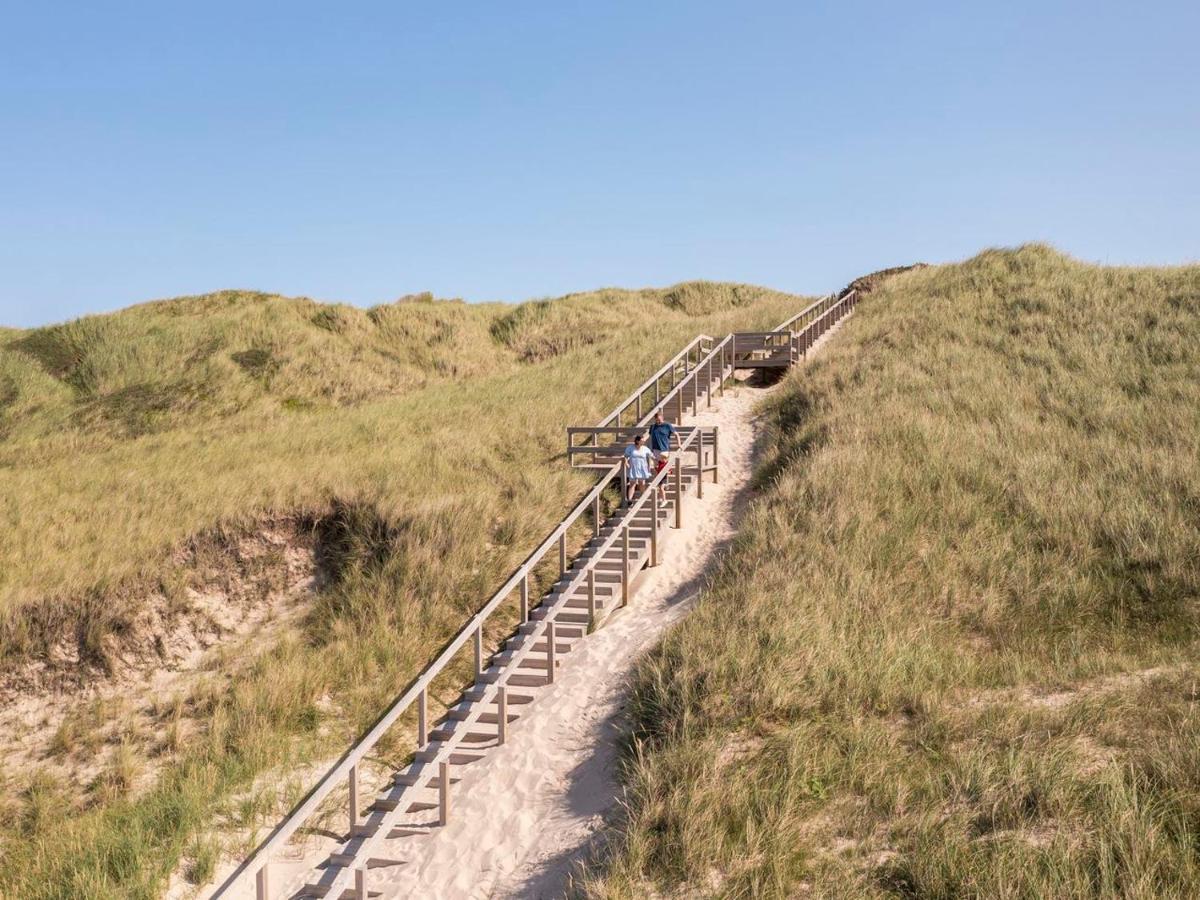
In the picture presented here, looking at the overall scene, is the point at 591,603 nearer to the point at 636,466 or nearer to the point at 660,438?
the point at 636,466

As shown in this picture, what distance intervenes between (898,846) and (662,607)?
629 centimetres

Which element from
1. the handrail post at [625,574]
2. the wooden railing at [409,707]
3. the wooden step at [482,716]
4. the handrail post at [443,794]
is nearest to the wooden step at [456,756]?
the wooden railing at [409,707]

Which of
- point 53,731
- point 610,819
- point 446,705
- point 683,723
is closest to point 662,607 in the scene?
point 446,705

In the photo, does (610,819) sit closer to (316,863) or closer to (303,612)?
(316,863)

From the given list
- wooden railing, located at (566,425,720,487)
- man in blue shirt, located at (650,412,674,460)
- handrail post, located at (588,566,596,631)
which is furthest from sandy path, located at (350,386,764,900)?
wooden railing, located at (566,425,720,487)

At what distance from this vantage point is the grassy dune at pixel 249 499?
29.7 ft

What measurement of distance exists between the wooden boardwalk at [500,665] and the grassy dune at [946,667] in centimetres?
174

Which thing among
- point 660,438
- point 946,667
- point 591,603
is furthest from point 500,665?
point 660,438

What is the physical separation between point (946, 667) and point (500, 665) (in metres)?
5.44

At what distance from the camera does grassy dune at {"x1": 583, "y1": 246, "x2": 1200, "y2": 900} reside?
5914 mm

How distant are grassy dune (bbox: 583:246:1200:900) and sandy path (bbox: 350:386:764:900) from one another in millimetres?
644

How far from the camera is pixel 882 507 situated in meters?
13.6

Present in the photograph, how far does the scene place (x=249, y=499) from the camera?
47.3ft

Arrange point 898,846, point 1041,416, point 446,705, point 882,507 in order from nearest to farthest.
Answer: point 898,846
point 446,705
point 882,507
point 1041,416
